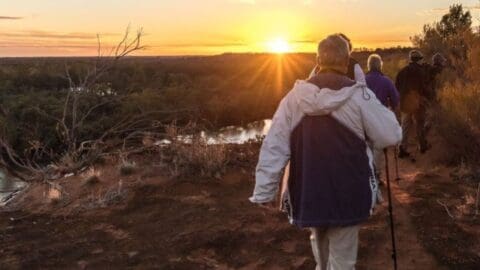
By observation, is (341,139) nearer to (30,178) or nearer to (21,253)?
(21,253)

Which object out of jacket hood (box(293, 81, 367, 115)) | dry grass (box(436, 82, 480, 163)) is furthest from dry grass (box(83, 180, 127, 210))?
dry grass (box(436, 82, 480, 163))

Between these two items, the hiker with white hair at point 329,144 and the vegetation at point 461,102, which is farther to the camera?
the vegetation at point 461,102

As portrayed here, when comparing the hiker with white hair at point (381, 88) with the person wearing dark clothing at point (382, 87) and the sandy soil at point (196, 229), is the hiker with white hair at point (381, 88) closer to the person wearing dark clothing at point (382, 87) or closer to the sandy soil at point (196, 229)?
the person wearing dark clothing at point (382, 87)

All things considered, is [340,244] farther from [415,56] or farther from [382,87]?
[415,56]

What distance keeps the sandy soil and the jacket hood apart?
249cm

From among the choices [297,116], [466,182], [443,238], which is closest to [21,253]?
[297,116]

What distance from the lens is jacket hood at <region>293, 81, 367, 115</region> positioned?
11.8 ft

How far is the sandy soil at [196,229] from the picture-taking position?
5.94 m

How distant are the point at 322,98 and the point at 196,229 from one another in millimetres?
3699

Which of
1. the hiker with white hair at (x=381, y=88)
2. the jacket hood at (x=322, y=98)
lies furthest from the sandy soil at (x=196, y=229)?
the jacket hood at (x=322, y=98)

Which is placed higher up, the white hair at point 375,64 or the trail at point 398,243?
the white hair at point 375,64

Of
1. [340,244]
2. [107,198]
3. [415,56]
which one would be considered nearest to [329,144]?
[340,244]

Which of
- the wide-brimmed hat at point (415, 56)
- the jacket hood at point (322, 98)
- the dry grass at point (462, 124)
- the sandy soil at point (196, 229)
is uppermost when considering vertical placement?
the jacket hood at point (322, 98)

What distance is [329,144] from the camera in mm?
3652
